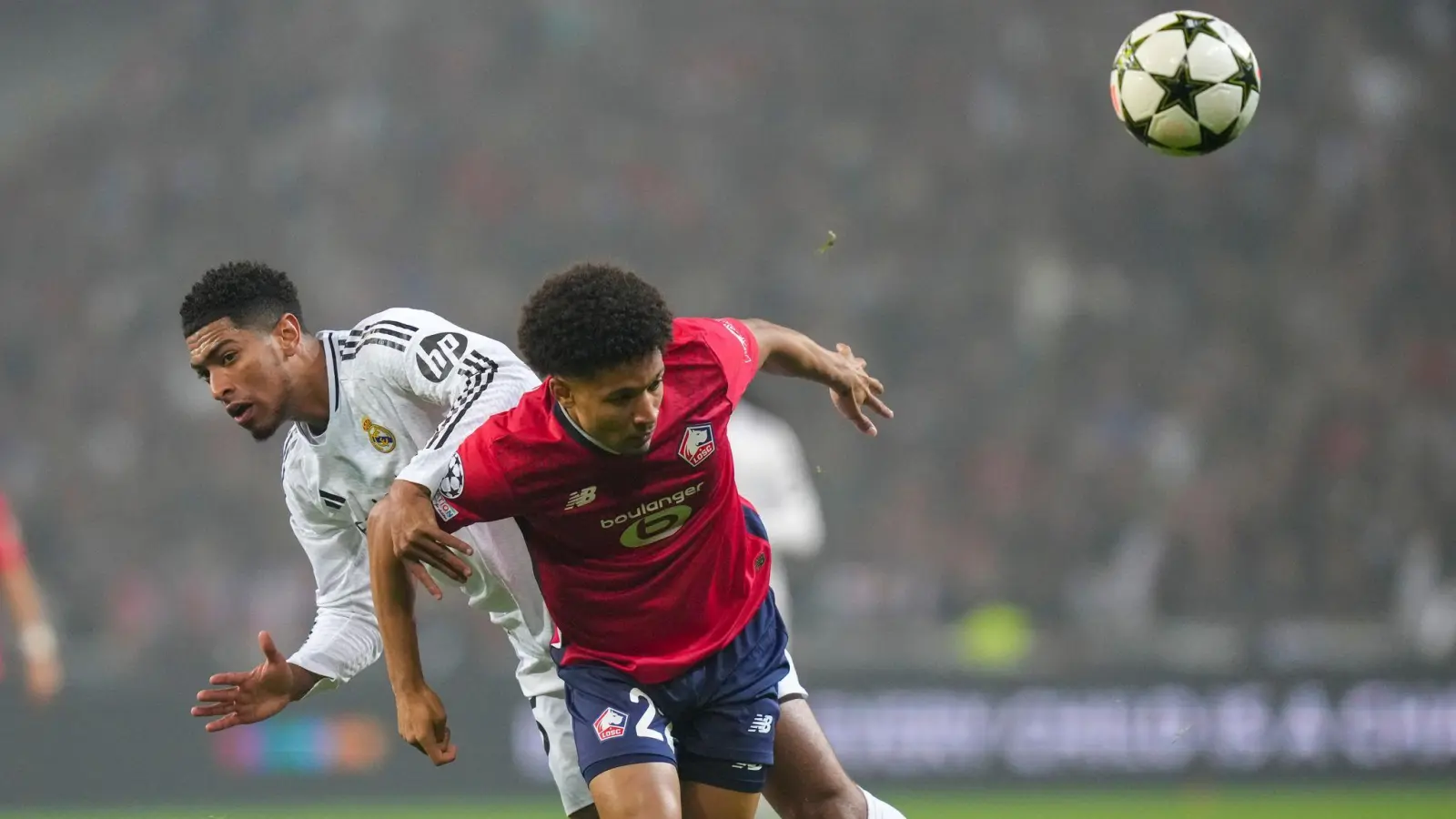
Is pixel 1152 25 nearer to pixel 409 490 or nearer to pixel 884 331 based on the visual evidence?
pixel 409 490

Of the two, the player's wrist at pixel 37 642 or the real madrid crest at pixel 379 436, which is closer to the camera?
the real madrid crest at pixel 379 436

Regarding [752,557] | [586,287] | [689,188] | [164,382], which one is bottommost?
[752,557]

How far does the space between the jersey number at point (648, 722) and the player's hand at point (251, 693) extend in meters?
0.93

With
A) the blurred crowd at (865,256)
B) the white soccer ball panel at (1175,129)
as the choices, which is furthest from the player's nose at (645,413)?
the blurred crowd at (865,256)

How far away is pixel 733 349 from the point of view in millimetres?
4195

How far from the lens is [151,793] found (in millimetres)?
9711

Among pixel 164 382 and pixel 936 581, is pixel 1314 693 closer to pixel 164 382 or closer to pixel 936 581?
pixel 936 581

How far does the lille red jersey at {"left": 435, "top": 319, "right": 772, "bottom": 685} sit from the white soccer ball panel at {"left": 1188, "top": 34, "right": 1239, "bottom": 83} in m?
2.01

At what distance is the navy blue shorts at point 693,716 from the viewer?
4043mm

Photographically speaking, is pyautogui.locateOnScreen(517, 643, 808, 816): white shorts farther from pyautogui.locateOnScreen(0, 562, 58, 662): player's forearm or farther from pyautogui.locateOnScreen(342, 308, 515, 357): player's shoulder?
pyautogui.locateOnScreen(0, 562, 58, 662): player's forearm

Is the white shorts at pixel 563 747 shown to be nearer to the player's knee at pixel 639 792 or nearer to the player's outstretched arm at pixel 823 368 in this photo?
the player's knee at pixel 639 792

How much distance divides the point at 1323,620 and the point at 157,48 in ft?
33.6

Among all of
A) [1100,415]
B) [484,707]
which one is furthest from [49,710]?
[1100,415]

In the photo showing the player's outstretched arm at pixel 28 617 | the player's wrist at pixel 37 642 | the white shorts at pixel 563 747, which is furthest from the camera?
the player's wrist at pixel 37 642
